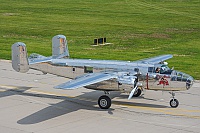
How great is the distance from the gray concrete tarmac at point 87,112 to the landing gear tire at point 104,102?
293 millimetres

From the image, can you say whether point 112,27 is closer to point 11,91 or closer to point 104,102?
point 11,91

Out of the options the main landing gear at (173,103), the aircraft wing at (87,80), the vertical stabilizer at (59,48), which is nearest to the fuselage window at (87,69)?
the aircraft wing at (87,80)

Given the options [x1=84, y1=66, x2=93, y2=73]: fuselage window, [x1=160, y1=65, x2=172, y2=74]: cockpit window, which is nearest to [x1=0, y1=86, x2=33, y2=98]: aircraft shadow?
[x1=84, y1=66, x2=93, y2=73]: fuselage window

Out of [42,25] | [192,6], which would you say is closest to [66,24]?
[42,25]

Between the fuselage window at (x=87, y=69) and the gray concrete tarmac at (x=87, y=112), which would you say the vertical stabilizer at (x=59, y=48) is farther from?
the fuselage window at (x=87, y=69)

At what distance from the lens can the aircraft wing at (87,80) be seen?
23.4 meters

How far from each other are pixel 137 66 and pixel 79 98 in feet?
14.1

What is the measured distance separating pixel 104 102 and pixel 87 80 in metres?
1.89

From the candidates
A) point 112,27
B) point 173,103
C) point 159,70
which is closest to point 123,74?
point 159,70

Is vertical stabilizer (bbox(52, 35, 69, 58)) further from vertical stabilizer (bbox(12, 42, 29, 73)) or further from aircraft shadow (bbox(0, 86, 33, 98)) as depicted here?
aircraft shadow (bbox(0, 86, 33, 98))

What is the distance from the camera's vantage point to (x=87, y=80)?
966 inches

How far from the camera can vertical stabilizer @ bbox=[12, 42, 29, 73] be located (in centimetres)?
2799

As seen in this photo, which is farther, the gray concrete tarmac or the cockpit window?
the cockpit window

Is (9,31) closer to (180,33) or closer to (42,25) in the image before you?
(42,25)
